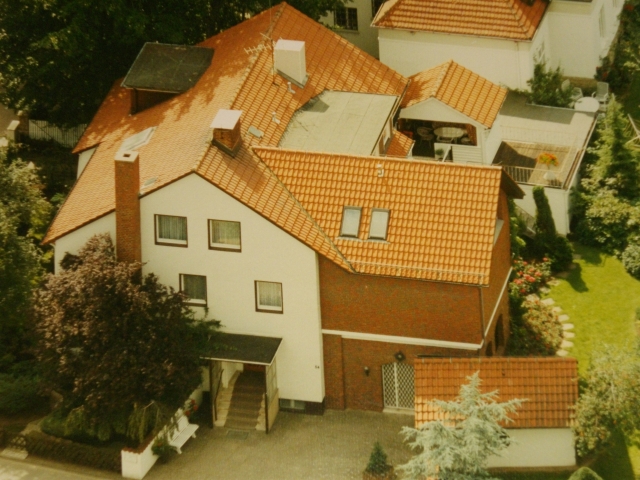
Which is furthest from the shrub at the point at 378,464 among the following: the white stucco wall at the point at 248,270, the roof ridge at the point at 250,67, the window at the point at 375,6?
the window at the point at 375,6

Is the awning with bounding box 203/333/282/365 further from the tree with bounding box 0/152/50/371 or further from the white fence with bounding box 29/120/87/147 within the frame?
the white fence with bounding box 29/120/87/147

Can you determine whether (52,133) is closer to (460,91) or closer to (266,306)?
(266,306)

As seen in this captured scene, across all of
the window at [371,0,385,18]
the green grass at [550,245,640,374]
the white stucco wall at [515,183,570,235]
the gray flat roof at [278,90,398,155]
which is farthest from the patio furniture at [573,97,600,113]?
the gray flat roof at [278,90,398,155]

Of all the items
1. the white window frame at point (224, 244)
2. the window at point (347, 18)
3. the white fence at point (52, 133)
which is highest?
the window at point (347, 18)

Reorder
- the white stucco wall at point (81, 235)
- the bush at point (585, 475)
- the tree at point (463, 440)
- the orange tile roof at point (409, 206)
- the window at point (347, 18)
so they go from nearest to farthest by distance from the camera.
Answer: the tree at point (463, 440) < the bush at point (585, 475) < the orange tile roof at point (409, 206) < the white stucco wall at point (81, 235) < the window at point (347, 18)

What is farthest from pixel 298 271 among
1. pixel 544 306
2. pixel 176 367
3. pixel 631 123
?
pixel 631 123

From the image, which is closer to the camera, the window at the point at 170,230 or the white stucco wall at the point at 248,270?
the white stucco wall at the point at 248,270

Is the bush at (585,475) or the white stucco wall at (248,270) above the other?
the white stucco wall at (248,270)

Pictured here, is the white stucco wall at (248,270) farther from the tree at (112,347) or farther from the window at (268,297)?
the tree at (112,347)
